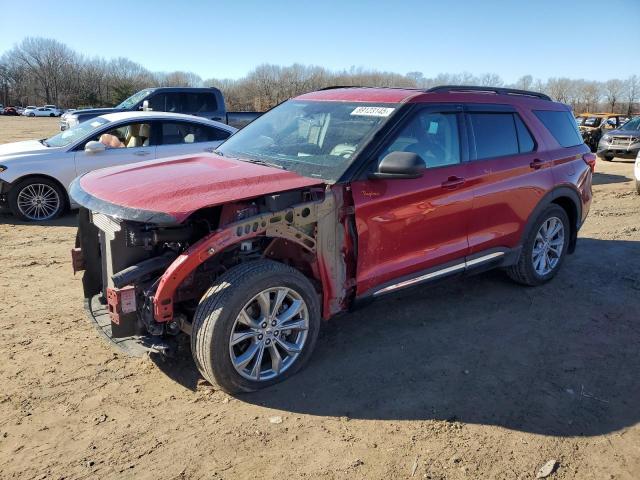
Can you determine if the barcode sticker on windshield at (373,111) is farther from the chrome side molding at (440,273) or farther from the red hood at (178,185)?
the chrome side molding at (440,273)

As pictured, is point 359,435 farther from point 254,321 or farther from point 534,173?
point 534,173

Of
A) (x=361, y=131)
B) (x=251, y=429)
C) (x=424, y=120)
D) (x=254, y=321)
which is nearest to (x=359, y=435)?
(x=251, y=429)

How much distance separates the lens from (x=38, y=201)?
789 centimetres

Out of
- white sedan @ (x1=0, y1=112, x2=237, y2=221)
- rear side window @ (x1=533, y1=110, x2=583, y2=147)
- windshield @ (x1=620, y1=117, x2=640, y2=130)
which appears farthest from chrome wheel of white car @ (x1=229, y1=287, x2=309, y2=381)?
windshield @ (x1=620, y1=117, x2=640, y2=130)

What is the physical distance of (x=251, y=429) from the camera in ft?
9.93

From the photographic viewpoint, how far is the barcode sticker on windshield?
3.90 metres

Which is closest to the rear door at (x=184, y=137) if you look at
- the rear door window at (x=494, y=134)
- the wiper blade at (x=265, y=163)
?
the wiper blade at (x=265, y=163)

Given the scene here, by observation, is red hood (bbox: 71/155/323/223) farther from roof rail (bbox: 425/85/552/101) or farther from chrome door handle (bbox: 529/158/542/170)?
chrome door handle (bbox: 529/158/542/170)

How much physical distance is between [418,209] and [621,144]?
54.7ft

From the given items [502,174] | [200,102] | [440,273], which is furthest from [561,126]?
[200,102]

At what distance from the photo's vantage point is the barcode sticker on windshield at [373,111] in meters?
3.90

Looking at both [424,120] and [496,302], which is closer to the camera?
[424,120]

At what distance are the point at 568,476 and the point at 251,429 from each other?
1.73 meters

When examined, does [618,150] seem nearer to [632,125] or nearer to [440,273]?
[632,125]
